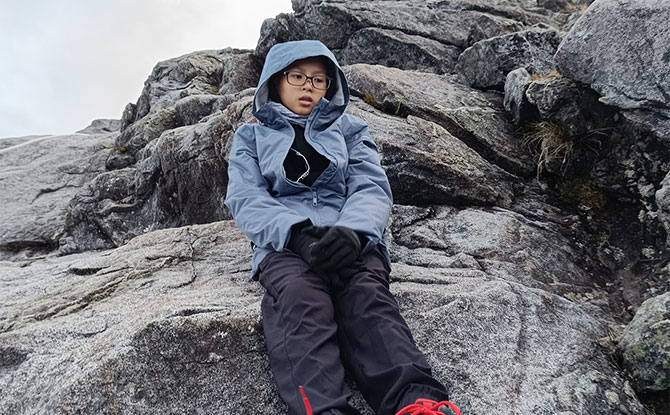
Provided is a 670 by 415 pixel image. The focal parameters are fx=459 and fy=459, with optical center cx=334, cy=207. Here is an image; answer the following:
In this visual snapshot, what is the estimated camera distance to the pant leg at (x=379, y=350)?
145 inches

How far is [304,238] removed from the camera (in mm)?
4914

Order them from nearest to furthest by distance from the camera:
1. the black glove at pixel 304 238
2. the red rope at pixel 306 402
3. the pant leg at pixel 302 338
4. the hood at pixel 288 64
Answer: the red rope at pixel 306 402 → the pant leg at pixel 302 338 → the black glove at pixel 304 238 → the hood at pixel 288 64

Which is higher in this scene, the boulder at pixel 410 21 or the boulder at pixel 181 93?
the boulder at pixel 410 21

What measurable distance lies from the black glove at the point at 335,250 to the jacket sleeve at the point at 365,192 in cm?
61

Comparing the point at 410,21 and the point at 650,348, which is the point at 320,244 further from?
the point at 410,21

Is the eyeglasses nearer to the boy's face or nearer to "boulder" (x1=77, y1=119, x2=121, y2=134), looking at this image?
the boy's face

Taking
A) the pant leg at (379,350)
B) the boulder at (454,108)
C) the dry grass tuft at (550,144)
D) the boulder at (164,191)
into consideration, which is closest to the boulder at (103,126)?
the boulder at (164,191)

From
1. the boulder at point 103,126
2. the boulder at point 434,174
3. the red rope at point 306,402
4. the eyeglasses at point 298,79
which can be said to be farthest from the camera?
the boulder at point 103,126

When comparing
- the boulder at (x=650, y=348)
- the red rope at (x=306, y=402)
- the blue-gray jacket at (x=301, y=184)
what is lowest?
the boulder at (x=650, y=348)

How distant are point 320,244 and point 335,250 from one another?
0.15 m

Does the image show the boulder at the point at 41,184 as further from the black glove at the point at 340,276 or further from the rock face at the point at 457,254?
the black glove at the point at 340,276

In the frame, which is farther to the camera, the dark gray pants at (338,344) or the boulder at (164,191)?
the boulder at (164,191)

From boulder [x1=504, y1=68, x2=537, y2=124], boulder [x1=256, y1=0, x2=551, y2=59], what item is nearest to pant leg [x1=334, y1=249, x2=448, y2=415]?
boulder [x1=504, y1=68, x2=537, y2=124]

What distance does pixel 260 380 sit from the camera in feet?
14.2
